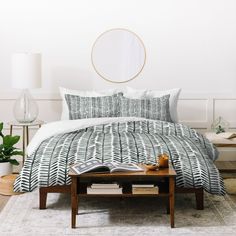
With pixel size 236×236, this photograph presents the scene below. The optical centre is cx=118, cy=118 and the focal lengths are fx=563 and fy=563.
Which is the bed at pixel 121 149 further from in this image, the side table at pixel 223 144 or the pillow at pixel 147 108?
the side table at pixel 223 144

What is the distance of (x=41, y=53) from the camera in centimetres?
634

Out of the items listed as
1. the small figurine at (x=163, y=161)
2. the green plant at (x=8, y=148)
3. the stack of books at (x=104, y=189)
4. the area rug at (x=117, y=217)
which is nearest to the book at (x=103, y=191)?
the stack of books at (x=104, y=189)

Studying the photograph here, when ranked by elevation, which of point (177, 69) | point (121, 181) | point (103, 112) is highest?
point (177, 69)

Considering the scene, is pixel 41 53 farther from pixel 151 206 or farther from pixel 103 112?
pixel 151 206

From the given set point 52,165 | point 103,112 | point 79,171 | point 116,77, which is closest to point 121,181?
point 79,171

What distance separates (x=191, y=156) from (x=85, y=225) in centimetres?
101

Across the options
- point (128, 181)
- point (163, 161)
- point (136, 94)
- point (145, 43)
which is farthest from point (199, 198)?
point (145, 43)

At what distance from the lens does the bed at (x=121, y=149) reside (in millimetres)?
4227

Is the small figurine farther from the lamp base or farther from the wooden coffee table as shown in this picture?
the lamp base

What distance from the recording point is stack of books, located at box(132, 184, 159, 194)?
390 centimetres

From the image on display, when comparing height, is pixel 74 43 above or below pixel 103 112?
above

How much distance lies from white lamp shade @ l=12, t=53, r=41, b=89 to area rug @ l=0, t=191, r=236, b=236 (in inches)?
55.8

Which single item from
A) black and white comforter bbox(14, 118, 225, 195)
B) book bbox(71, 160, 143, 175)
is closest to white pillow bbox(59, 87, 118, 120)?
black and white comforter bbox(14, 118, 225, 195)

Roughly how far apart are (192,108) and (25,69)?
1.97 metres
